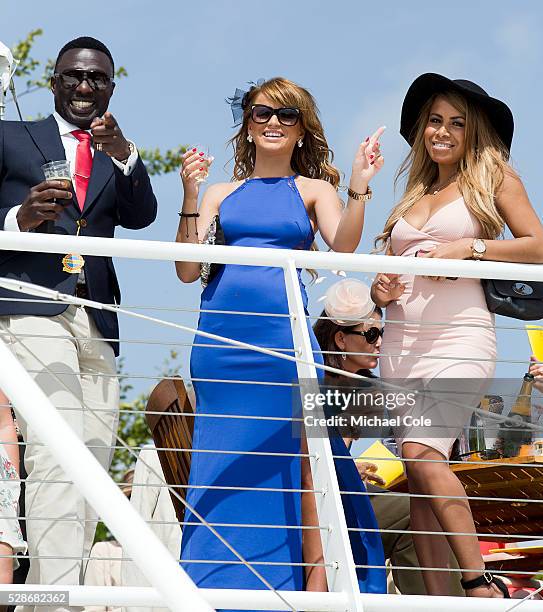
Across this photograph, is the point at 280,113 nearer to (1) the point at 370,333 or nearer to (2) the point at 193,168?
(2) the point at 193,168

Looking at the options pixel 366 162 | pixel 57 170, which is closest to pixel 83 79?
pixel 57 170

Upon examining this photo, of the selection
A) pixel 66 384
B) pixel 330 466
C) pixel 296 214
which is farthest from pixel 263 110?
pixel 330 466

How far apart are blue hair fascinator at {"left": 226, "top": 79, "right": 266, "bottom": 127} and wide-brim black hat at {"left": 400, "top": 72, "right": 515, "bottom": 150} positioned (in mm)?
519

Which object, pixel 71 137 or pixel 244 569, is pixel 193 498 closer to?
pixel 244 569

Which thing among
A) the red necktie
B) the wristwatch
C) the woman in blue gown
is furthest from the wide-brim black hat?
the red necktie

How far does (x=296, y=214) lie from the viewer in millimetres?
4117

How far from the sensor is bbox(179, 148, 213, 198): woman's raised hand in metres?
4.04

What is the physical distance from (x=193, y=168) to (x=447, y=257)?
34.2 inches

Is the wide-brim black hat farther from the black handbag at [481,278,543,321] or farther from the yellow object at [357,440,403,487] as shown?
the yellow object at [357,440,403,487]

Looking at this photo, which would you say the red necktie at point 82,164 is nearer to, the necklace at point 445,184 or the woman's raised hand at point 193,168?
the woman's raised hand at point 193,168

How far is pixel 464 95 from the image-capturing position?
4207mm

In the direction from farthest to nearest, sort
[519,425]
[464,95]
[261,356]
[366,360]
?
1. [366,360]
2. [464,95]
3. [261,356]
4. [519,425]

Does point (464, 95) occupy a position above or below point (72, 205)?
above

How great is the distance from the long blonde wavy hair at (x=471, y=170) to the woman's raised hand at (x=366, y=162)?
1.04 feet
